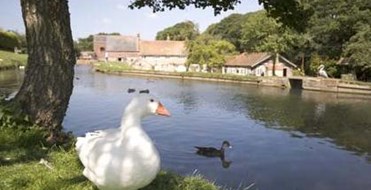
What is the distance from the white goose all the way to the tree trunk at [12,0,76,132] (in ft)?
10.8

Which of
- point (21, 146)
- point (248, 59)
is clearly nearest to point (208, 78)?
point (248, 59)

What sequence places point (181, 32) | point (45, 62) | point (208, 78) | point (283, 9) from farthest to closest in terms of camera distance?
point (181, 32) < point (208, 78) < point (283, 9) < point (45, 62)

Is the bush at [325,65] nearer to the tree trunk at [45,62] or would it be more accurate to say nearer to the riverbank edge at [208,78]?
the riverbank edge at [208,78]

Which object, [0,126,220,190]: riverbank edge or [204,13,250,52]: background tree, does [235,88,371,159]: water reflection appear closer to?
[0,126,220,190]: riverbank edge

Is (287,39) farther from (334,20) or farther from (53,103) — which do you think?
(53,103)

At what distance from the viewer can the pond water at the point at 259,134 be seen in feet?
51.6

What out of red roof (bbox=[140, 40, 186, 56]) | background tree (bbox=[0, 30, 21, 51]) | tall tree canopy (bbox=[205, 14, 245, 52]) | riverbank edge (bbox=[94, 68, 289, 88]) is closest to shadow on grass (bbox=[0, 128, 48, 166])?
riverbank edge (bbox=[94, 68, 289, 88])

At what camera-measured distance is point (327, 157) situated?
19094 millimetres

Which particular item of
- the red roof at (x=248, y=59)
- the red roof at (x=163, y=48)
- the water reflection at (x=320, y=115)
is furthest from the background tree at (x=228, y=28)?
the water reflection at (x=320, y=115)

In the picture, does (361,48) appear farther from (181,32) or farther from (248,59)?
(181,32)

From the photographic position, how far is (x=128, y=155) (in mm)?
4305

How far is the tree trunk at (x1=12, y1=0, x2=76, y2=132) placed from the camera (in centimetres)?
758

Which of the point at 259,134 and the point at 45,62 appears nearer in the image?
the point at 45,62

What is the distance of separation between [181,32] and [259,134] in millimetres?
87487
